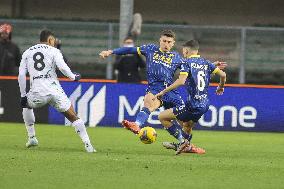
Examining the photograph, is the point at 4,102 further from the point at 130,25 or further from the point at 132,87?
the point at 130,25

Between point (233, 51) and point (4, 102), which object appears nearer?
point (4, 102)

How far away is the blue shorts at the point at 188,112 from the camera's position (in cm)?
1495

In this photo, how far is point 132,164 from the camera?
12.7 metres

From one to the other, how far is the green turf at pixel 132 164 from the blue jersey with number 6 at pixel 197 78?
833mm

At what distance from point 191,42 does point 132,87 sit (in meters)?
6.58

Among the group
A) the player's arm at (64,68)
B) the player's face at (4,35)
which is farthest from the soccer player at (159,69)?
the player's face at (4,35)

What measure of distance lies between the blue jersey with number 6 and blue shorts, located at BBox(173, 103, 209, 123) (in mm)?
48

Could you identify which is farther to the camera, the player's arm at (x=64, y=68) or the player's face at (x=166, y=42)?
the player's face at (x=166, y=42)

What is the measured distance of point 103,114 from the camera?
835 inches

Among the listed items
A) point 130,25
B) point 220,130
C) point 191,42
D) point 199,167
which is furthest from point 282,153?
point 130,25

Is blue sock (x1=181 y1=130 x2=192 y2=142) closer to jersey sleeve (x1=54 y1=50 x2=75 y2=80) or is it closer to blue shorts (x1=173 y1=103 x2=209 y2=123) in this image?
blue shorts (x1=173 y1=103 x2=209 y2=123)

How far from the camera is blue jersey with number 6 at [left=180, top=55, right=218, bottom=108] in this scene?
48.5 ft

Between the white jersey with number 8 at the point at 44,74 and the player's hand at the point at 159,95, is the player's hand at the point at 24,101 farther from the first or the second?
the player's hand at the point at 159,95

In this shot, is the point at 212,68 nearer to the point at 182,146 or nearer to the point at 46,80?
the point at 182,146
